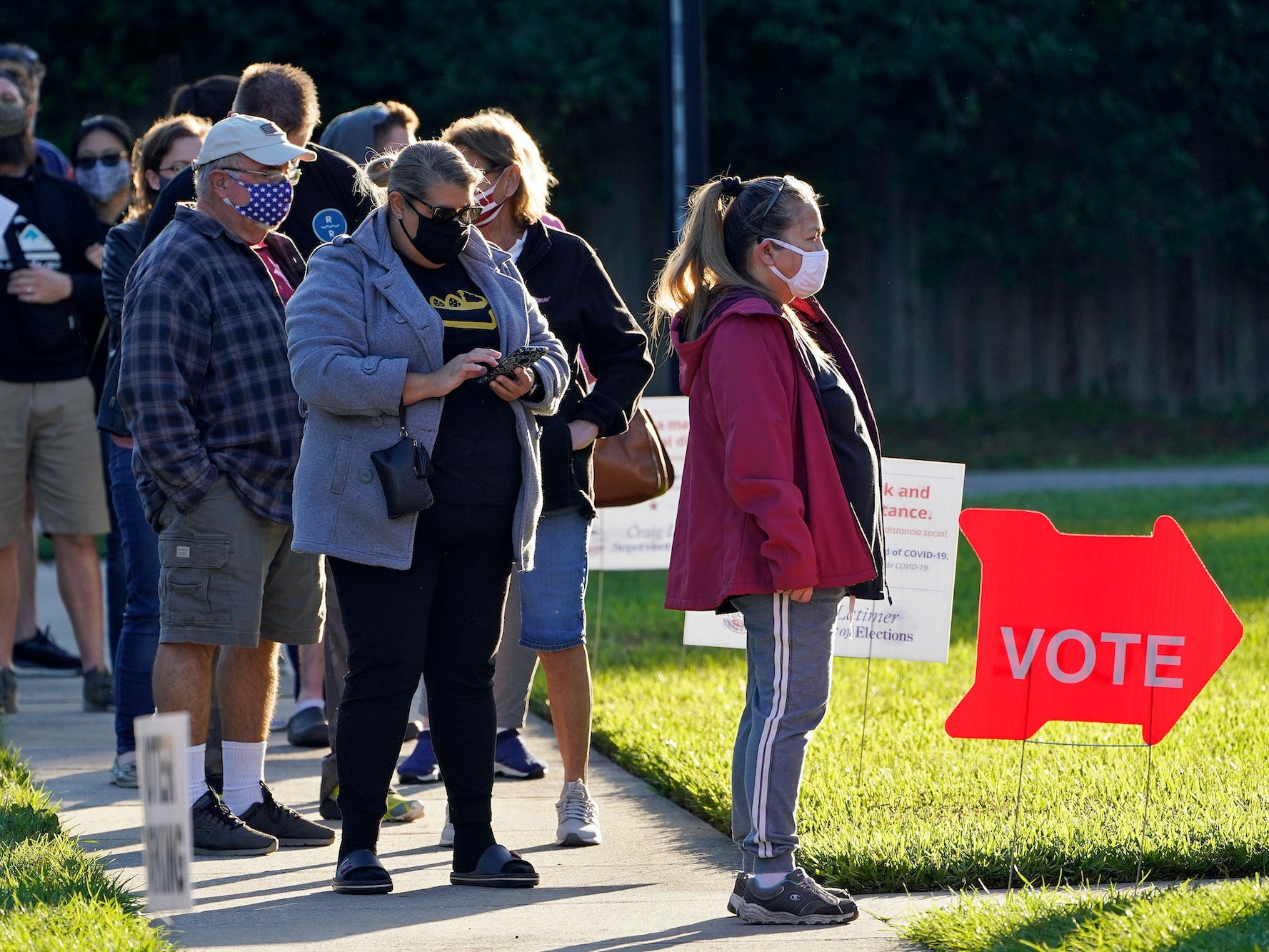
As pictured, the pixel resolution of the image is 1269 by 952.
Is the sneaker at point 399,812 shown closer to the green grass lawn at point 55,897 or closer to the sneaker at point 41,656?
the green grass lawn at point 55,897

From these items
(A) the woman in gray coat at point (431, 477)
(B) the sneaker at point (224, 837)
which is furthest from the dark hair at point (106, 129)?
(B) the sneaker at point (224, 837)

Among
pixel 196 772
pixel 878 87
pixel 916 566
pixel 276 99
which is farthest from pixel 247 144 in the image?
pixel 878 87

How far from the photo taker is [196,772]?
4.86 metres

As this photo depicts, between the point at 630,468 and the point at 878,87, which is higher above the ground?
the point at 878,87

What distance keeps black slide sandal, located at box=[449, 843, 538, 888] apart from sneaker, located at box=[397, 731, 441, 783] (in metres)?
1.32

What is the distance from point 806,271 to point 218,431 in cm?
175

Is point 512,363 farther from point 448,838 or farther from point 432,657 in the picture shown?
point 448,838

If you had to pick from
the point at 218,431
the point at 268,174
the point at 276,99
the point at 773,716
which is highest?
the point at 276,99

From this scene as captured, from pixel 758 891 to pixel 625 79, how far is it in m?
14.4

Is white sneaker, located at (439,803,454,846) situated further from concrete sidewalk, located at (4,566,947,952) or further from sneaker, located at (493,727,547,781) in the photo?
sneaker, located at (493,727,547,781)

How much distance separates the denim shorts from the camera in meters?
4.80

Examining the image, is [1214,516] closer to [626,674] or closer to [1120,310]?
[626,674]

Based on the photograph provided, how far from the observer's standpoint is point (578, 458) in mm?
4887

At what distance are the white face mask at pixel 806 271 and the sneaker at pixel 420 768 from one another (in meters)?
2.28
